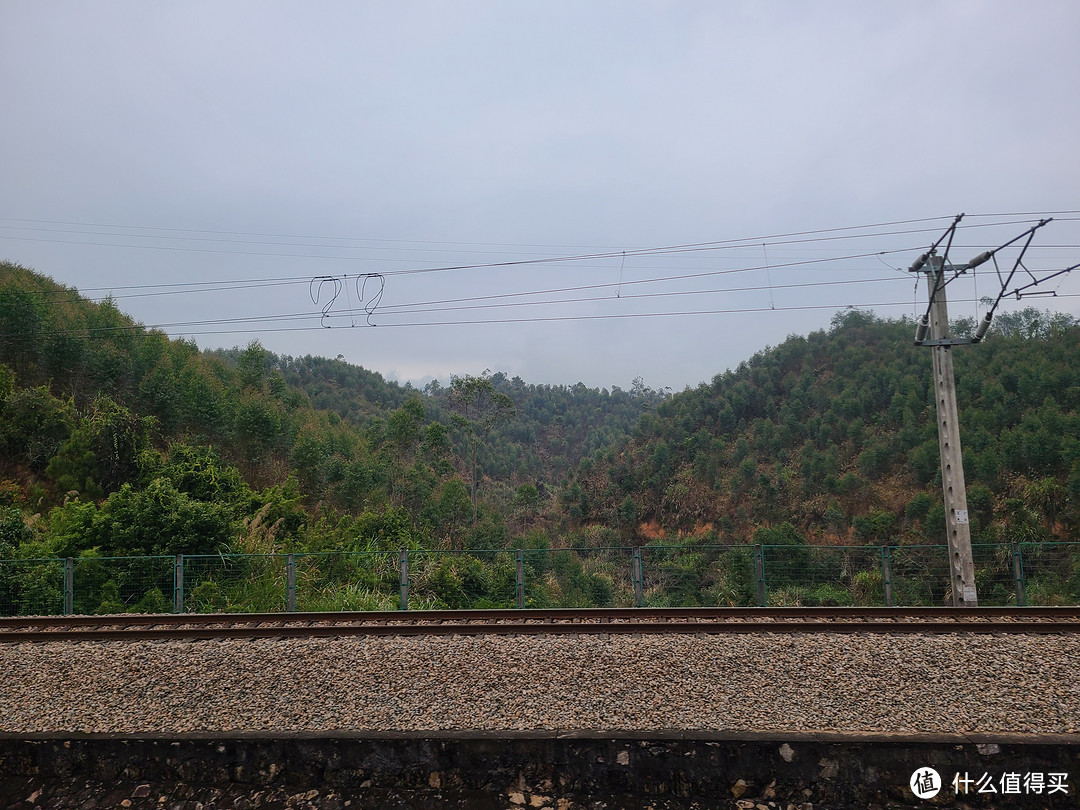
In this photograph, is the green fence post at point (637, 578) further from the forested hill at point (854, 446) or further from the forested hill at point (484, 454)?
the forested hill at point (854, 446)

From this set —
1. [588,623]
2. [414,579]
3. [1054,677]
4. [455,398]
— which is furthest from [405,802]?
[455,398]

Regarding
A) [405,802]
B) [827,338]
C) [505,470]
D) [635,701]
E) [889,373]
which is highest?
[827,338]

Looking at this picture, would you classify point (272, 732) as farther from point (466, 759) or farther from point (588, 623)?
point (588, 623)

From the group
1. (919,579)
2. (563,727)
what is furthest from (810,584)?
(563,727)

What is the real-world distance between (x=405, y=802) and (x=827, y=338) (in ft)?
229

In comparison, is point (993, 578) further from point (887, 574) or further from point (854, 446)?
point (854, 446)

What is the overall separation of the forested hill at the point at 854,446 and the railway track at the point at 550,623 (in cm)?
2344

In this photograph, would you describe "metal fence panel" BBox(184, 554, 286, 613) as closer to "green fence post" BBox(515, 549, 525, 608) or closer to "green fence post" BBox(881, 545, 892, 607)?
"green fence post" BBox(515, 549, 525, 608)

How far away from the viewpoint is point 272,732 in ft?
17.6

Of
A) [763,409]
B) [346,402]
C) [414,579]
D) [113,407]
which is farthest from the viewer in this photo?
[346,402]

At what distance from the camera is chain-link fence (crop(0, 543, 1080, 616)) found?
1249cm

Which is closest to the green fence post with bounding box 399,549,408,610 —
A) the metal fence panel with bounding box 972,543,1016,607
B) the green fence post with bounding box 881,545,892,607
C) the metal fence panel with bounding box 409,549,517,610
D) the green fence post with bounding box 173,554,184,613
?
the metal fence panel with bounding box 409,549,517,610

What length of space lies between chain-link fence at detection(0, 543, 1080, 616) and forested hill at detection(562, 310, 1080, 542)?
1573cm

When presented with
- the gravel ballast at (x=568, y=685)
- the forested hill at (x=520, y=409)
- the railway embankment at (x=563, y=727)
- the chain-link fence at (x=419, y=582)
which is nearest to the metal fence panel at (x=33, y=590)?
the chain-link fence at (x=419, y=582)
